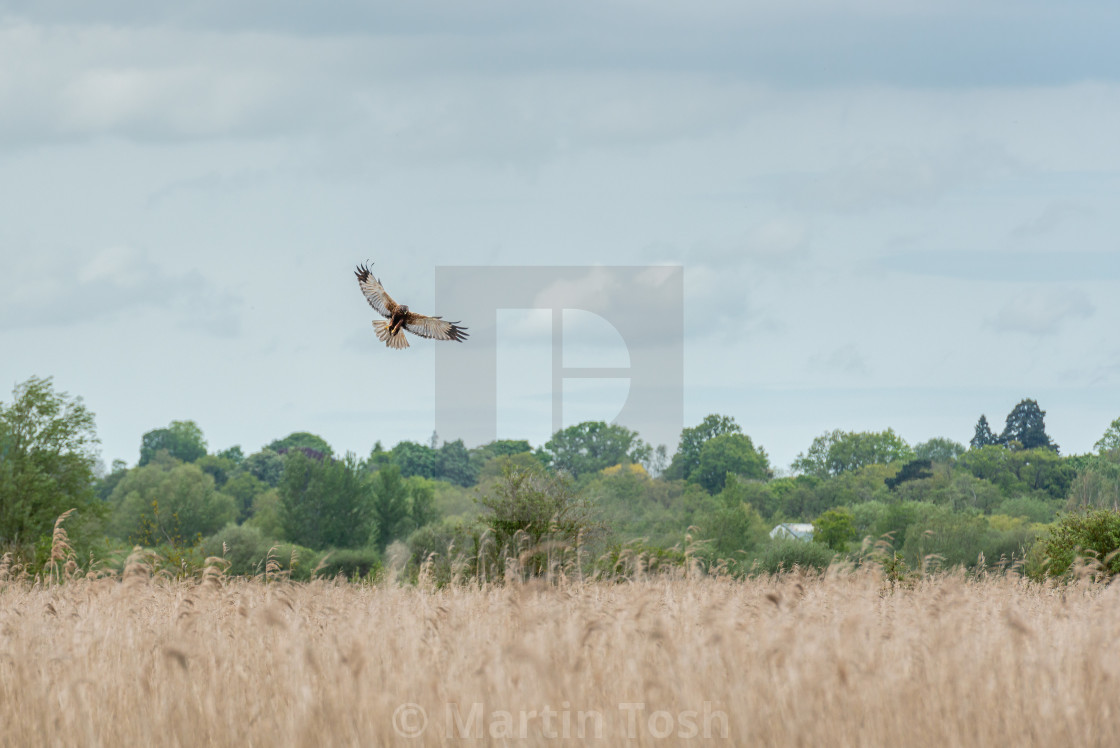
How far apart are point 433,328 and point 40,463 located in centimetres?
3772

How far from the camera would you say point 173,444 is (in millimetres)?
145250

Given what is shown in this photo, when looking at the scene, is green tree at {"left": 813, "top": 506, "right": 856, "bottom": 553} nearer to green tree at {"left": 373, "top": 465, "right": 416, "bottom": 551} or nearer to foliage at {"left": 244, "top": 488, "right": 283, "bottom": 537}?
green tree at {"left": 373, "top": 465, "right": 416, "bottom": 551}

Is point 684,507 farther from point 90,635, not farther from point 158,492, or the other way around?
point 90,635

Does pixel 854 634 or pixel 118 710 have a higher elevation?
pixel 854 634

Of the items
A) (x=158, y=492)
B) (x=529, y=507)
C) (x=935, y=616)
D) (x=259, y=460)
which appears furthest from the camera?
(x=259, y=460)

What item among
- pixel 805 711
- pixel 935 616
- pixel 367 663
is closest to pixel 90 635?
pixel 367 663

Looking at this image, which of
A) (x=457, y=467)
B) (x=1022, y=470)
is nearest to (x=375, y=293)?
(x=1022, y=470)

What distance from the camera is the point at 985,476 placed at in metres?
93.1

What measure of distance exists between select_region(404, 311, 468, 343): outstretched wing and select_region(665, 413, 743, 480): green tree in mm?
91996

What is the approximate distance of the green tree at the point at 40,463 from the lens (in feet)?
140

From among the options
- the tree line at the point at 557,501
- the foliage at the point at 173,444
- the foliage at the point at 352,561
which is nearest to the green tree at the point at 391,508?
the tree line at the point at 557,501

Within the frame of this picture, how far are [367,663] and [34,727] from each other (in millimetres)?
1941

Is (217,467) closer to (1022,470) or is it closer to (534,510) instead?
(1022,470)

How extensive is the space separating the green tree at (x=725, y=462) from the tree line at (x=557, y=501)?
0.23 meters
